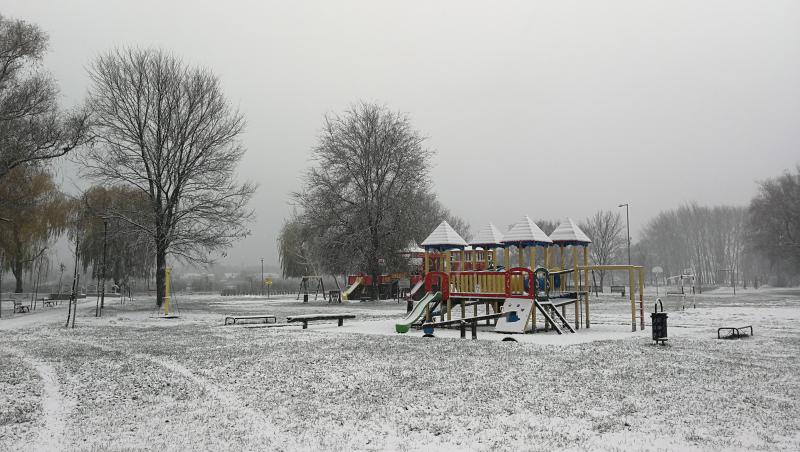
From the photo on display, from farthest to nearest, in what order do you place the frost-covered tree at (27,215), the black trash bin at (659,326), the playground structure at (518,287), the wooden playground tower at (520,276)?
the frost-covered tree at (27,215), the wooden playground tower at (520,276), the playground structure at (518,287), the black trash bin at (659,326)

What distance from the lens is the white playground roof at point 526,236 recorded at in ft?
62.1

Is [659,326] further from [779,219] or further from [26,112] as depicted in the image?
[779,219]

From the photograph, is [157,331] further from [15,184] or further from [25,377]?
[15,184]

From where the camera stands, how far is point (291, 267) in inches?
3014

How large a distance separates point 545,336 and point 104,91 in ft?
89.0

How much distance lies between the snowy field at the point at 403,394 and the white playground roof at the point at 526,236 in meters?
3.99

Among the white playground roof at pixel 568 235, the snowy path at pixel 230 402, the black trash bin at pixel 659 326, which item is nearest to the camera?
the snowy path at pixel 230 402

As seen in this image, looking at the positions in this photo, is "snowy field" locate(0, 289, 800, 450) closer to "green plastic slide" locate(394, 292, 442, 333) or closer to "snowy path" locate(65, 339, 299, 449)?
"snowy path" locate(65, 339, 299, 449)

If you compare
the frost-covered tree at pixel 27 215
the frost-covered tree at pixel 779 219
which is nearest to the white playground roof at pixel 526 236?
the frost-covered tree at pixel 27 215

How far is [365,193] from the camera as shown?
4312 cm

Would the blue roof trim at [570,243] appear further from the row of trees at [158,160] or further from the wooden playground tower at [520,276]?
the row of trees at [158,160]

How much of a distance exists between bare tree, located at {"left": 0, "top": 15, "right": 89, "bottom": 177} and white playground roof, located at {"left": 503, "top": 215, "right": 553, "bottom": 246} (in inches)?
884

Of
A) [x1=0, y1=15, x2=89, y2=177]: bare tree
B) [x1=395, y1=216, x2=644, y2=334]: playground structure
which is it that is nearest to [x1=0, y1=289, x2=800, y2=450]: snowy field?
[x1=395, y1=216, x2=644, y2=334]: playground structure

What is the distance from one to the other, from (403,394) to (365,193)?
34639 mm
